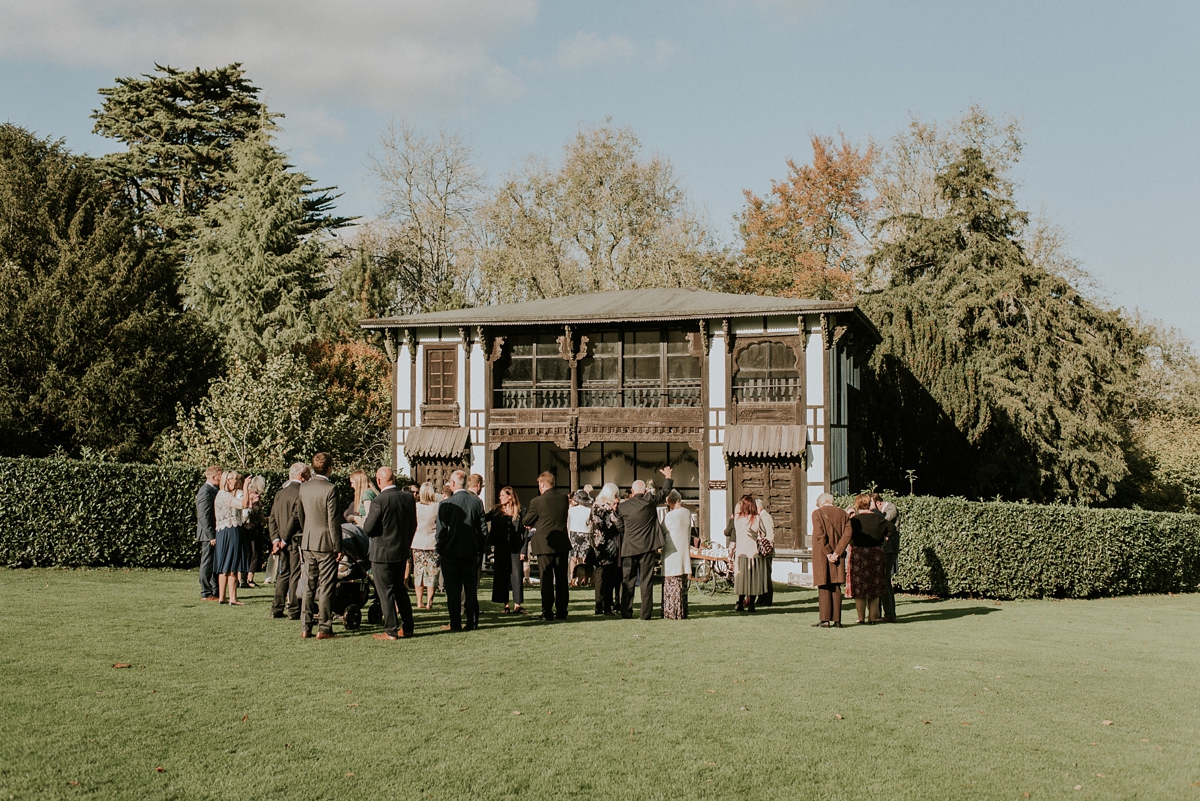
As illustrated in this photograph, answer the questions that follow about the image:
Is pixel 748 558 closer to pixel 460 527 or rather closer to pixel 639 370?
pixel 460 527

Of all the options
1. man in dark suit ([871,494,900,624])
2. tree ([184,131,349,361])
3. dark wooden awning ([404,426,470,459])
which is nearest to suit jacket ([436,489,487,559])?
man in dark suit ([871,494,900,624])

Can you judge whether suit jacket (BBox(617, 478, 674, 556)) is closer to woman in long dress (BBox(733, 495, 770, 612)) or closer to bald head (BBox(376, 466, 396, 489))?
woman in long dress (BBox(733, 495, 770, 612))

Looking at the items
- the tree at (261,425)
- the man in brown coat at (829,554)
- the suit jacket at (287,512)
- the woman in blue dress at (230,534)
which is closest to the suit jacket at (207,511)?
the woman in blue dress at (230,534)

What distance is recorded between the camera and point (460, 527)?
11.2m

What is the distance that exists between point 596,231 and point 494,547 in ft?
102

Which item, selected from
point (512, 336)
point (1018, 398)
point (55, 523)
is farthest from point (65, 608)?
point (1018, 398)

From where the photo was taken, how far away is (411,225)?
46.3 metres

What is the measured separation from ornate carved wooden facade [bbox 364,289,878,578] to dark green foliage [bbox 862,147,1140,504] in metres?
3.70

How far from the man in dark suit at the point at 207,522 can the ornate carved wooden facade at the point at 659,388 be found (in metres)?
12.1

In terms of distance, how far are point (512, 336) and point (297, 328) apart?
10.6m

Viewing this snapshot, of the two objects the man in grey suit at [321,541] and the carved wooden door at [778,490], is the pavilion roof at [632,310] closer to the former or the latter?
the carved wooden door at [778,490]

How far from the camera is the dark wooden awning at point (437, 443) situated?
86.1 feet

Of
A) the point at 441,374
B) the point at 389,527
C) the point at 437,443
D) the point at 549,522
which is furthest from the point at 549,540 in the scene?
the point at 441,374

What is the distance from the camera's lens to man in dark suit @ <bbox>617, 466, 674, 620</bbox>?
41.8ft
